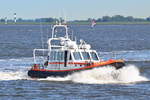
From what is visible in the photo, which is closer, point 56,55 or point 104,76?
point 104,76

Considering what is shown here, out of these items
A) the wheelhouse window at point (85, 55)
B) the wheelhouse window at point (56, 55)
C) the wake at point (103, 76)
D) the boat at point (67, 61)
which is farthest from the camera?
the wheelhouse window at point (56, 55)

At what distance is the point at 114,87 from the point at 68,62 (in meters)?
5.12

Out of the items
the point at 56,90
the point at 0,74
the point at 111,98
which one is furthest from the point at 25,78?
the point at 111,98

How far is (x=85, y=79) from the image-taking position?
158 ft

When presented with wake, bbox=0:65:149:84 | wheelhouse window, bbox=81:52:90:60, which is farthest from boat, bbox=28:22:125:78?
wake, bbox=0:65:149:84

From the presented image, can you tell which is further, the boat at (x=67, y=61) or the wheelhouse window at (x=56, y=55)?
the wheelhouse window at (x=56, y=55)

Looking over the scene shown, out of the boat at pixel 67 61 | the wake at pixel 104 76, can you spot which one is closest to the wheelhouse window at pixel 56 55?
the boat at pixel 67 61

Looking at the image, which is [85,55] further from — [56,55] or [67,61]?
[56,55]

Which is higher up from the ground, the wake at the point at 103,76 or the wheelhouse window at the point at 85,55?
the wheelhouse window at the point at 85,55

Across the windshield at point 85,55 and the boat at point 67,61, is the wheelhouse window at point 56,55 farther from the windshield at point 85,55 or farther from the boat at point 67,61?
the windshield at point 85,55

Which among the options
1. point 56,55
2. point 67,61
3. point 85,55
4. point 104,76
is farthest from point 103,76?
point 56,55

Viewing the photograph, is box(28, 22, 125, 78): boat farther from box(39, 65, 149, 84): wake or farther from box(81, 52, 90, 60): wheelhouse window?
box(39, 65, 149, 84): wake

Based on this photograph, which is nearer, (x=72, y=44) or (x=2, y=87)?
(x=2, y=87)

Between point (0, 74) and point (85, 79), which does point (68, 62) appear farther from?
point (0, 74)
